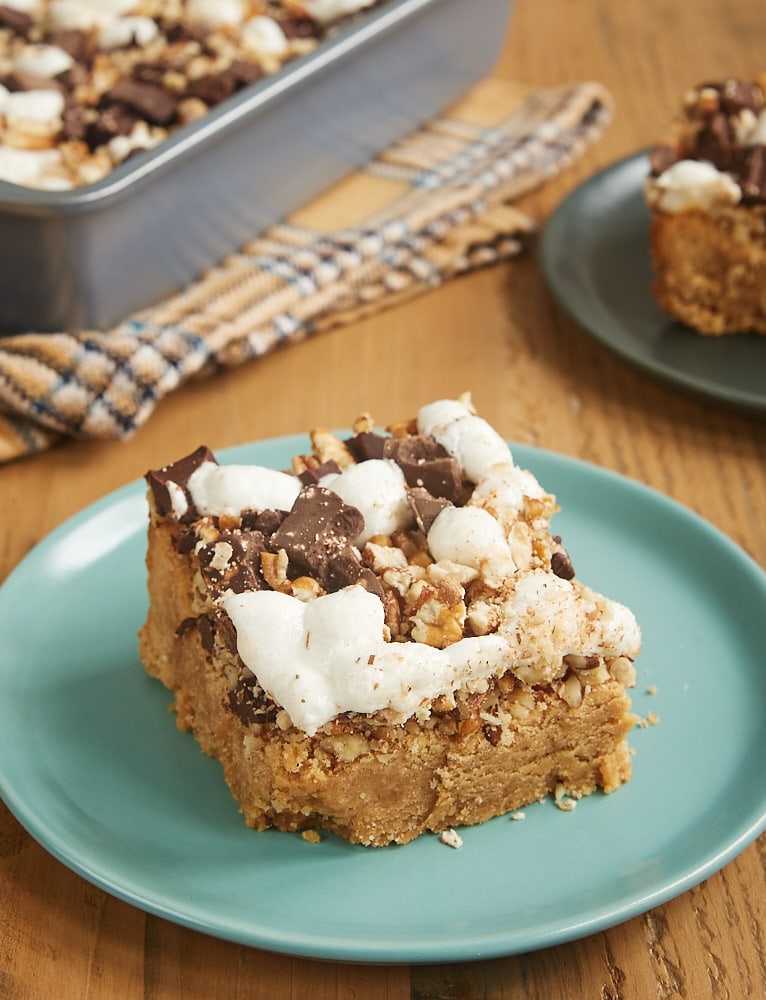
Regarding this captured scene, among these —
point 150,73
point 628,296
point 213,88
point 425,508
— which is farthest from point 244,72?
point 425,508

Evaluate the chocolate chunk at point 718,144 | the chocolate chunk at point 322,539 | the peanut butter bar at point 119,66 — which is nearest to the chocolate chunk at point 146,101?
the peanut butter bar at point 119,66

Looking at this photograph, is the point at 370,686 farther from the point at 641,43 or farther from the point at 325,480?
the point at 641,43

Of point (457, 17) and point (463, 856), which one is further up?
point (457, 17)

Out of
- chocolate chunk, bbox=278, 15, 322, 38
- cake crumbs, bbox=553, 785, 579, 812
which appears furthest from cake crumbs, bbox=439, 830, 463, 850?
chocolate chunk, bbox=278, 15, 322, 38

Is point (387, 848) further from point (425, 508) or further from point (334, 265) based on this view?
point (334, 265)

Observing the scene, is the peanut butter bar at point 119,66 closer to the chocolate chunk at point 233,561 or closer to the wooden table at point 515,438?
the wooden table at point 515,438

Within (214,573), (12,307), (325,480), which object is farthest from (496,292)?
(214,573)
